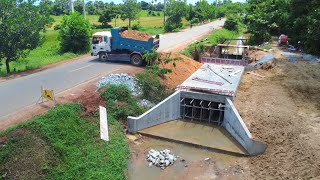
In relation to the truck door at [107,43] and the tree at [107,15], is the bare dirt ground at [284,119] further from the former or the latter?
the tree at [107,15]

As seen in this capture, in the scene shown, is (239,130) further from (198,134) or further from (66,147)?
(66,147)

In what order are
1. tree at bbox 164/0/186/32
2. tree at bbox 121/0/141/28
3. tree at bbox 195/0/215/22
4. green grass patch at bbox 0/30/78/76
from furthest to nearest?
tree at bbox 195/0/215/22, tree at bbox 121/0/141/28, tree at bbox 164/0/186/32, green grass patch at bbox 0/30/78/76

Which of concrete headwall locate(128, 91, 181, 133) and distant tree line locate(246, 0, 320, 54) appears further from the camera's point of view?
distant tree line locate(246, 0, 320, 54)

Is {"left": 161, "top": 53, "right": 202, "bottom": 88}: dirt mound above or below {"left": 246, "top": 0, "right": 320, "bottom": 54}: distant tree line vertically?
below

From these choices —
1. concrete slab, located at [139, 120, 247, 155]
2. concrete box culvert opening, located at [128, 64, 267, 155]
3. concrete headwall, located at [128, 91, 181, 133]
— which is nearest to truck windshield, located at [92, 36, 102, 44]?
concrete box culvert opening, located at [128, 64, 267, 155]

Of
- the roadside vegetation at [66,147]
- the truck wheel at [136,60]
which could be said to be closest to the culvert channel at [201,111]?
the roadside vegetation at [66,147]

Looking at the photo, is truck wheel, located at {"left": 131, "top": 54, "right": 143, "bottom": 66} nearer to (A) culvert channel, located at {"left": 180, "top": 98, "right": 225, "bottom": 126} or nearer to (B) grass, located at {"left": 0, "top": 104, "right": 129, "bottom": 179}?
(A) culvert channel, located at {"left": 180, "top": 98, "right": 225, "bottom": 126}

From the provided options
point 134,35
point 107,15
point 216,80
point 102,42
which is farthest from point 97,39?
point 107,15
